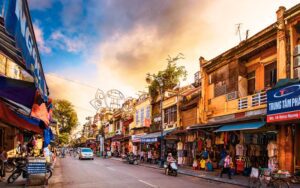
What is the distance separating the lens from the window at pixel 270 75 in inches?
865

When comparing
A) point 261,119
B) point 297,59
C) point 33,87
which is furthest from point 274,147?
point 33,87

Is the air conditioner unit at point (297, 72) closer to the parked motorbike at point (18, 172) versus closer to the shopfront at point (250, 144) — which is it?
the shopfront at point (250, 144)

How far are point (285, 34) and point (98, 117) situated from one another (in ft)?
300

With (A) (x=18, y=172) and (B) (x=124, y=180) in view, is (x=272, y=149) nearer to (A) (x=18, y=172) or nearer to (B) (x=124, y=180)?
(B) (x=124, y=180)

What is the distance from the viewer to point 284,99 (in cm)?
1798

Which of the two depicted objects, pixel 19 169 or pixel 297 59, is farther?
pixel 297 59

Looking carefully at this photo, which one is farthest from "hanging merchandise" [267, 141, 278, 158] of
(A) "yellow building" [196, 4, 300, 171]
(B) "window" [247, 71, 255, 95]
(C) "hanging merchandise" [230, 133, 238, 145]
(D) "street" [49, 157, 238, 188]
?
(B) "window" [247, 71, 255, 95]

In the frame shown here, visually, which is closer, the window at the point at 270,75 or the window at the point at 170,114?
the window at the point at 270,75

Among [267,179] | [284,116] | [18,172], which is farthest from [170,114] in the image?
[18,172]

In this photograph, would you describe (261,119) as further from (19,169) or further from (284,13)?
(19,169)

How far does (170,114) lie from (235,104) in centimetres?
1497

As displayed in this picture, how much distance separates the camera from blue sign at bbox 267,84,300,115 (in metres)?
17.1

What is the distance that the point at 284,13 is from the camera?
2045cm

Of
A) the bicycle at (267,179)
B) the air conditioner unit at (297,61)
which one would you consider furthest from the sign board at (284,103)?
the bicycle at (267,179)
